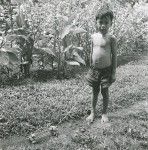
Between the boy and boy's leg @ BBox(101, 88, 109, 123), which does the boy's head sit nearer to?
the boy

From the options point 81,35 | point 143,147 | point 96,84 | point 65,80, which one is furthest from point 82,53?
point 143,147

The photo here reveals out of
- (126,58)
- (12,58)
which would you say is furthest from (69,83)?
(126,58)

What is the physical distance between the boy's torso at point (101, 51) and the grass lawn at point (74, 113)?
937 mm

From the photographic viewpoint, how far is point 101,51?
4914 mm

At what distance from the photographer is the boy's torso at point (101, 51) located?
4.87 metres

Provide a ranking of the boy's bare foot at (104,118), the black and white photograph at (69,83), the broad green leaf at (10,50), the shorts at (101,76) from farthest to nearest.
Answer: the broad green leaf at (10,50), the boy's bare foot at (104,118), the shorts at (101,76), the black and white photograph at (69,83)

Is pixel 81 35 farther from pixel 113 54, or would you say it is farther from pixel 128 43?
pixel 113 54

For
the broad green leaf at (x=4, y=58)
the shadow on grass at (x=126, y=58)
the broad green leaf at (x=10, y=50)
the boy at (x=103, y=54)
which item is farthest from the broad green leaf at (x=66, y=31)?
the shadow on grass at (x=126, y=58)

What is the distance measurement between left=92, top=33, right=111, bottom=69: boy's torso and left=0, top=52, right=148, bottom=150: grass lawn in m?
0.94

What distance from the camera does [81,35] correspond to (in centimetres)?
880

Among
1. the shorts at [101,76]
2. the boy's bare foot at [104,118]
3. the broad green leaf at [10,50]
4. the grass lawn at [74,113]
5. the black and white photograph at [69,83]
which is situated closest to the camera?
the grass lawn at [74,113]

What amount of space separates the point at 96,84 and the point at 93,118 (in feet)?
1.78

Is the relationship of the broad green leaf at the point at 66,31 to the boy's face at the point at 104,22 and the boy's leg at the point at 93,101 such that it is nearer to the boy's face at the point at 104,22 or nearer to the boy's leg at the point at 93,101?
the boy's leg at the point at 93,101

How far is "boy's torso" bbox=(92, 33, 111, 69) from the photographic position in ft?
16.0
